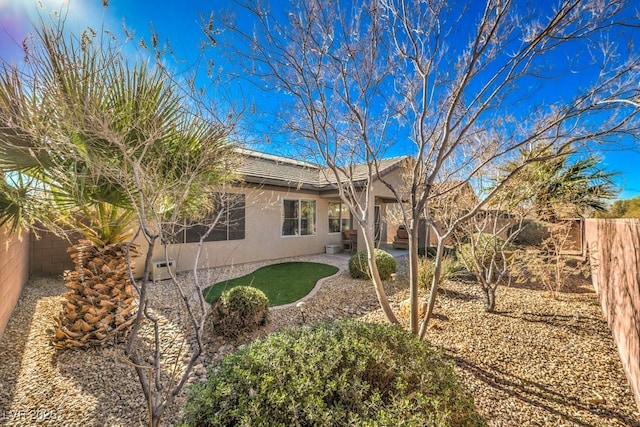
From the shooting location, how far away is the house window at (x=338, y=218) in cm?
1466

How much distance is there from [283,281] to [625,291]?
7.17 metres

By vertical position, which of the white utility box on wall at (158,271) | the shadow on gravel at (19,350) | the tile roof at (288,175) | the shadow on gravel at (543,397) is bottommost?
the shadow on gravel at (543,397)

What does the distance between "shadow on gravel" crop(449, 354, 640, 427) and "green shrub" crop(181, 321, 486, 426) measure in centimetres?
176

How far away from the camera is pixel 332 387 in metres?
1.98

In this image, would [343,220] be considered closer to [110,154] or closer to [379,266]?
[379,266]

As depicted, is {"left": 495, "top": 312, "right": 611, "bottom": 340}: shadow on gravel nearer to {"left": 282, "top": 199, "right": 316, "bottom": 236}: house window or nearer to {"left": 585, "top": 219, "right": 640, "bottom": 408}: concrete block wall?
{"left": 585, "top": 219, "right": 640, "bottom": 408}: concrete block wall

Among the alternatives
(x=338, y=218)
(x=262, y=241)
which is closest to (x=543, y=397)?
(x=262, y=241)

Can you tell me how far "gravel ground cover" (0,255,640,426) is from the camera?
10.3ft

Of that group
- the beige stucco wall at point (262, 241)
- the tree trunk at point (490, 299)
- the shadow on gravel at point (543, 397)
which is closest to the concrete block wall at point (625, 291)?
the shadow on gravel at point (543, 397)

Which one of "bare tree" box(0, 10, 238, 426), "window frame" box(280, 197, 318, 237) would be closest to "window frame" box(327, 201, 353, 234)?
"window frame" box(280, 197, 318, 237)

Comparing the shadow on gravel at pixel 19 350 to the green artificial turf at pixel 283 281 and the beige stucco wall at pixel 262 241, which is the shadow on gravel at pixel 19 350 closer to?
the green artificial turf at pixel 283 281

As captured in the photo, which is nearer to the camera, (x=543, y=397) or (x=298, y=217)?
(x=543, y=397)

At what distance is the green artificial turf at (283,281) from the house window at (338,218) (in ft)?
12.0

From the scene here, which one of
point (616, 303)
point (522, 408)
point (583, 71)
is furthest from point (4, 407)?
point (616, 303)
